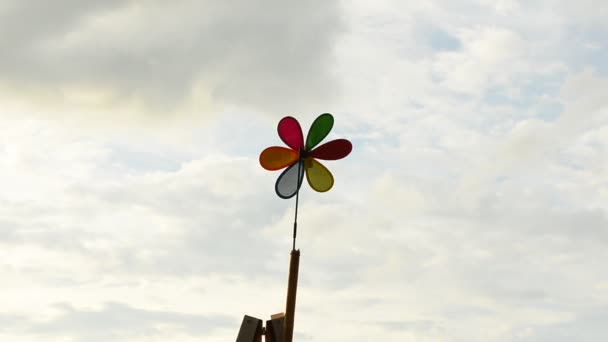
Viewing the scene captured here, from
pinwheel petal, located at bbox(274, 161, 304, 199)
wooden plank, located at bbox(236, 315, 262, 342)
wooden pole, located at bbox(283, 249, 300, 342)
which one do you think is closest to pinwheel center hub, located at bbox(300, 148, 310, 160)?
pinwheel petal, located at bbox(274, 161, 304, 199)

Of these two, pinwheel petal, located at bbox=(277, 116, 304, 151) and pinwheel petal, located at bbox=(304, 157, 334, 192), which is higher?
pinwheel petal, located at bbox=(277, 116, 304, 151)

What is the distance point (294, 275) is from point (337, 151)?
151 cm

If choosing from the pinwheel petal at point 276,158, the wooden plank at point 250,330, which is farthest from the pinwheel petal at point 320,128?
the wooden plank at point 250,330

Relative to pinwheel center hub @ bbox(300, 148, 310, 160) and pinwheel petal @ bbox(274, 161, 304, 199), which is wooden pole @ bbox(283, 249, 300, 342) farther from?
pinwheel center hub @ bbox(300, 148, 310, 160)

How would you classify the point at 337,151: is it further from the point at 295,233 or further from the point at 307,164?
the point at 295,233

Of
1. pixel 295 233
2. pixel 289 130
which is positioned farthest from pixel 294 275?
pixel 289 130

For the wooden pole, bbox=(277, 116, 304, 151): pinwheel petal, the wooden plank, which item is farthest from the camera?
bbox=(277, 116, 304, 151): pinwheel petal

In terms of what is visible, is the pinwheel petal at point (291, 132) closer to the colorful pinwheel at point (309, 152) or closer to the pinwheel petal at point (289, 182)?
the colorful pinwheel at point (309, 152)

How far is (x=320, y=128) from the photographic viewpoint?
27.2 feet

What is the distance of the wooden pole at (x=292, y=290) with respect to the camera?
7625mm

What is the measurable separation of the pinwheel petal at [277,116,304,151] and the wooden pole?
1276 mm

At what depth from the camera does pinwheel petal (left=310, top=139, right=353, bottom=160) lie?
8.28 metres

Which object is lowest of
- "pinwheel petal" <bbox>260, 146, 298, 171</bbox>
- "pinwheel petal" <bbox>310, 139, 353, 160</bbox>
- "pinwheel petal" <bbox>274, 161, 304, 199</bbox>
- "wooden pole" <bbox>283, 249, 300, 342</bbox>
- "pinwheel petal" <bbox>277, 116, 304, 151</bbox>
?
"wooden pole" <bbox>283, 249, 300, 342</bbox>

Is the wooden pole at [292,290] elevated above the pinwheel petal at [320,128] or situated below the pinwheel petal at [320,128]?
below
